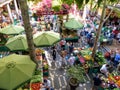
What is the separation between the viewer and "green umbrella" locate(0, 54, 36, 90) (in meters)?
7.90

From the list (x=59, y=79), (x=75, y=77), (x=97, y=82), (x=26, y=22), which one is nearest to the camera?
(x=26, y=22)

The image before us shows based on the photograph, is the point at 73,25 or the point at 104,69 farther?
the point at 73,25

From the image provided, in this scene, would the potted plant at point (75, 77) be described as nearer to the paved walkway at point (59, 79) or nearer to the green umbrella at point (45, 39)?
the paved walkway at point (59, 79)

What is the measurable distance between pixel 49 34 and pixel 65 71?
298 centimetres

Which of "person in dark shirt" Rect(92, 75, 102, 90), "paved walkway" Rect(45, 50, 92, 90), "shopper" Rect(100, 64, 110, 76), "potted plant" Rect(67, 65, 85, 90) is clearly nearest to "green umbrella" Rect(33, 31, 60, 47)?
"paved walkway" Rect(45, 50, 92, 90)

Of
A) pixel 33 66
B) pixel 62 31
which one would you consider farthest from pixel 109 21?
pixel 33 66

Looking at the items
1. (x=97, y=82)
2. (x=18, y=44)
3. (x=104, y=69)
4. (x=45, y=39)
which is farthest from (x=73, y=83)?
(x=18, y=44)

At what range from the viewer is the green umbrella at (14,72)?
25.9 ft

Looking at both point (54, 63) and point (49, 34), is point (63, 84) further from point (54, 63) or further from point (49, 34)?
point (49, 34)

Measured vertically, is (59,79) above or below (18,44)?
below

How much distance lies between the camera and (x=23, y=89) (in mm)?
9453

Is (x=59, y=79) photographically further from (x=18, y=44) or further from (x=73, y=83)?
(x=18, y=44)

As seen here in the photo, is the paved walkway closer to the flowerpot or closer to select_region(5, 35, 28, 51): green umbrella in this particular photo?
the flowerpot

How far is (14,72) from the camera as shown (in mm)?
8305
